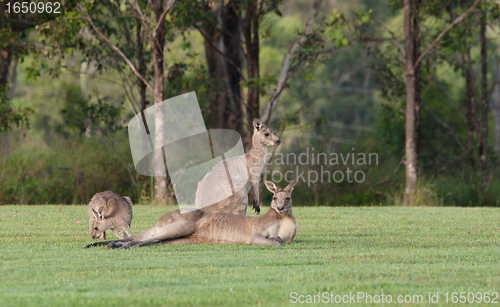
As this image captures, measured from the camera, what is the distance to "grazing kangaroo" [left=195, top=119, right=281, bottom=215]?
10.4 meters

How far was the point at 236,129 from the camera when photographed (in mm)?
24797

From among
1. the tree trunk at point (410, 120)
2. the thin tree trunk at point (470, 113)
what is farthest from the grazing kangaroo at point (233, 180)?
the thin tree trunk at point (470, 113)

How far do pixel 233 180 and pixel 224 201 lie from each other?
43cm

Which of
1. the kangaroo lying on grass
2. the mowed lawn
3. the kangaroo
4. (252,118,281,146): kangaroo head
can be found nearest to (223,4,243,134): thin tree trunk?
(252,118,281,146): kangaroo head

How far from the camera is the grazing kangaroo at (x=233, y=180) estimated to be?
34.3 feet

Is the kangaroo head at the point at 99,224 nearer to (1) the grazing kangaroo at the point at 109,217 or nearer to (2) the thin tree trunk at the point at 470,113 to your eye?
(1) the grazing kangaroo at the point at 109,217

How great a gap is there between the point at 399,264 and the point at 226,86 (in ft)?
54.8

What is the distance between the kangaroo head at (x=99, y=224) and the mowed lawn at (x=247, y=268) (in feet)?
0.59

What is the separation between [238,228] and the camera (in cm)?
914

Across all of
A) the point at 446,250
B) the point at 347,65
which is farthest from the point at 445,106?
the point at 347,65

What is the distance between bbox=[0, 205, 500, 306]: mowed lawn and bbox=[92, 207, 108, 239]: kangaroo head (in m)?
0.18

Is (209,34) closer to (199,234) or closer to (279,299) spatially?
(199,234)

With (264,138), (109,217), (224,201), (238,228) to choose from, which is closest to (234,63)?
(264,138)

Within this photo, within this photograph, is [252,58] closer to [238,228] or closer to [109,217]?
[109,217]
